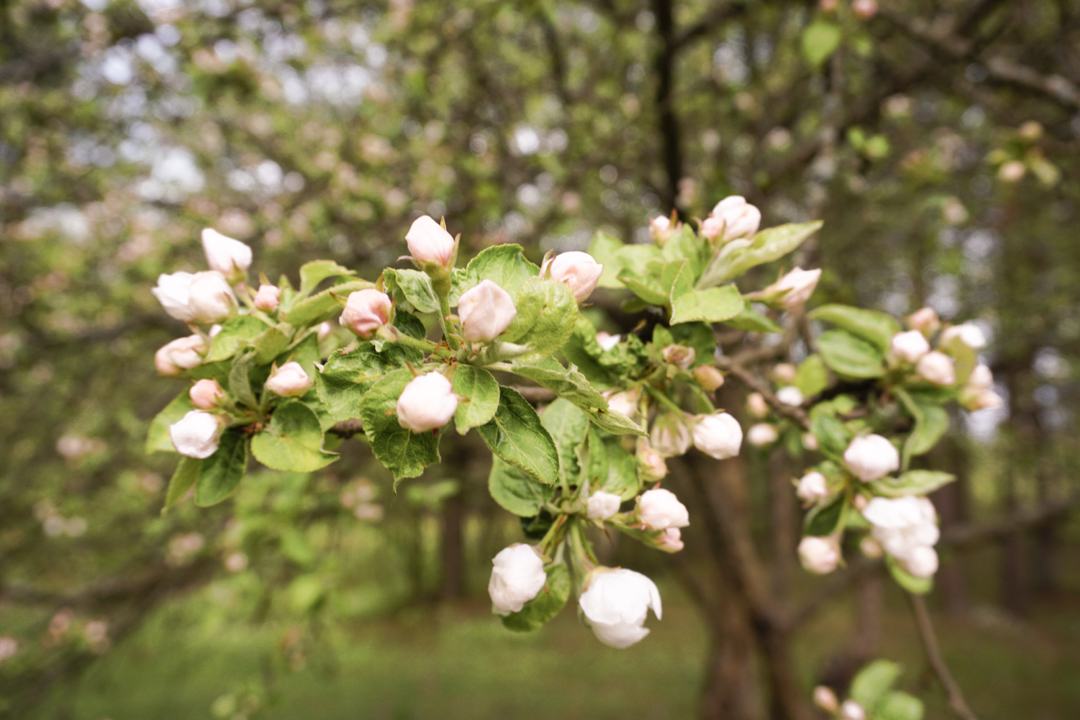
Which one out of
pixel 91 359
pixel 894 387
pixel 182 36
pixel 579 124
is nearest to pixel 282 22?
pixel 182 36

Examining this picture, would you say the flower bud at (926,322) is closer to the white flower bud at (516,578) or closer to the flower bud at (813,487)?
the flower bud at (813,487)

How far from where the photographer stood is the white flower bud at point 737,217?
3.19ft

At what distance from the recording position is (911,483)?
1.11 meters

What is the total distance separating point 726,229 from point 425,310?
55cm

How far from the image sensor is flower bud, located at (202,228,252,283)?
988mm

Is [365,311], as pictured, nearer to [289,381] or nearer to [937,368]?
[289,381]

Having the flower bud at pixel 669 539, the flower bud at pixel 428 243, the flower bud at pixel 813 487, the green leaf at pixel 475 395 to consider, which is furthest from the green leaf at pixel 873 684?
the flower bud at pixel 428 243

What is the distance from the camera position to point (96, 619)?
11.0 feet

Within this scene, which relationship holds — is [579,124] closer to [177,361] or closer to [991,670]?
[177,361]

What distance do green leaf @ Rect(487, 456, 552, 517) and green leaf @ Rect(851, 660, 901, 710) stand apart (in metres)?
1.43

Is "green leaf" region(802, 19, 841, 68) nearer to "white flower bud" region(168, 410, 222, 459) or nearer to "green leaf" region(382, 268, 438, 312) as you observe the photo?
"green leaf" region(382, 268, 438, 312)

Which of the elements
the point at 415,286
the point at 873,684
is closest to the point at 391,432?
the point at 415,286

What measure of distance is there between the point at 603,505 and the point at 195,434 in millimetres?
597

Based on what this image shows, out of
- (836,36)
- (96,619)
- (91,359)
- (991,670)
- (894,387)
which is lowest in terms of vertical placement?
(991,670)
